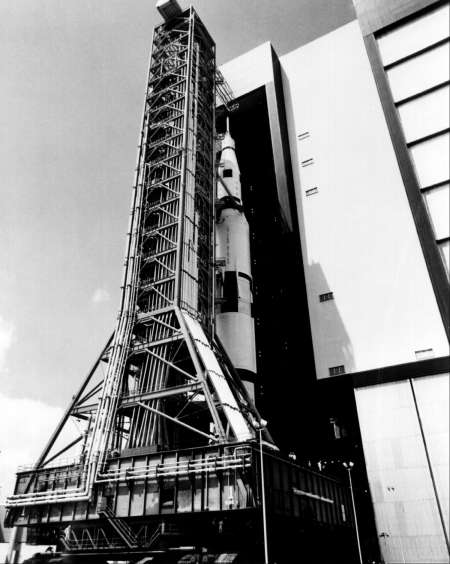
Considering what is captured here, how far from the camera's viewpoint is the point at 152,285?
36.9m

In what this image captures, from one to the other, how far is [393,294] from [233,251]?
553 inches

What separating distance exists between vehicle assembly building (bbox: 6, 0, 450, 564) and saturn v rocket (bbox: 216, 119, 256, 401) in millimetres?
194

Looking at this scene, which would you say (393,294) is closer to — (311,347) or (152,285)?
(311,347)

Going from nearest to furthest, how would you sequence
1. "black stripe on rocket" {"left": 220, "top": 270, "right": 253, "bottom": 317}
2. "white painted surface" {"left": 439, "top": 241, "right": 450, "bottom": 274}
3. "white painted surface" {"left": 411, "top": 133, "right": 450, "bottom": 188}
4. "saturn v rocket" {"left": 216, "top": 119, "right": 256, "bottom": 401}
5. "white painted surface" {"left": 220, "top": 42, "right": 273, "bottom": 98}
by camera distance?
"white painted surface" {"left": 439, "top": 241, "right": 450, "bottom": 274}
"white painted surface" {"left": 411, "top": 133, "right": 450, "bottom": 188}
"saturn v rocket" {"left": 216, "top": 119, "right": 256, "bottom": 401}
"black stripe on rocket" {"left": 220, "top": 270, "right": 253, "bottom": 317}
"white painted surface" {"left": 220, "top": 42, "right": 273, "bottom": 98}

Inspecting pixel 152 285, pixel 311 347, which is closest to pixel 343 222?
pixel 311 347

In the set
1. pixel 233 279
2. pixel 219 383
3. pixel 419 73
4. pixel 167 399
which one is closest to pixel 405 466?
pixel 219 383

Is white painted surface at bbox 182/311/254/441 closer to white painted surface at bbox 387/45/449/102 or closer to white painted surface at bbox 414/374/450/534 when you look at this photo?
white painted surface at bbox 414/374/450/534

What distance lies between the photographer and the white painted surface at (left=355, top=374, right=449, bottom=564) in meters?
29.5

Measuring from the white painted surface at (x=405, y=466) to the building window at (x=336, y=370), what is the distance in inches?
144

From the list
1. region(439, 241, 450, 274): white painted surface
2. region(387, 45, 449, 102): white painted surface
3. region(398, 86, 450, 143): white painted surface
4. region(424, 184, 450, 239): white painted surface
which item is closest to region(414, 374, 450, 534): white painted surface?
region(439, 241, 450, 274): white painted surface

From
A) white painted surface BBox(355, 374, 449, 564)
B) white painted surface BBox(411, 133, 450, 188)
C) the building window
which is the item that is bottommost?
white painted surface BBox(355, 374, 449, 564)

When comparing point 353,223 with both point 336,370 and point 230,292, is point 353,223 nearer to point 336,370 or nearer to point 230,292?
point 230,292

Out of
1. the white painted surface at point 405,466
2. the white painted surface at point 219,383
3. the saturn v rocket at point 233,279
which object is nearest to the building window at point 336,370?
the white painted surface at point 405,466

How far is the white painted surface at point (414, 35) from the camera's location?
35.9 metres
